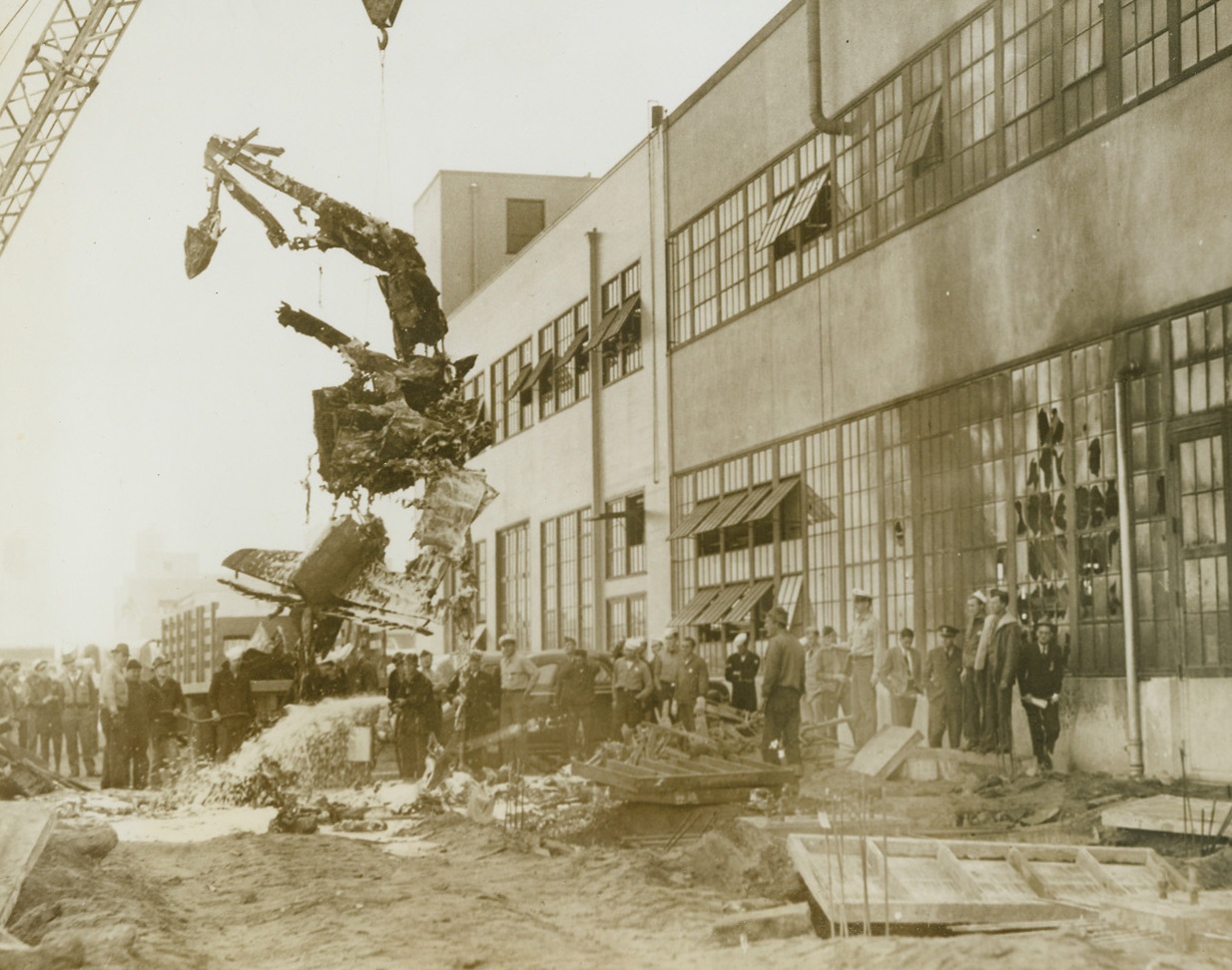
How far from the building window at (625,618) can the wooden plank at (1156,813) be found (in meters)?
8.19

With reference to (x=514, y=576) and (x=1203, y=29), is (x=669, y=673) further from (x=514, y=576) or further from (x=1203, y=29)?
(x=1203, y=29)

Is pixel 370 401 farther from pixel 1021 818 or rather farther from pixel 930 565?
pixel 1021 818

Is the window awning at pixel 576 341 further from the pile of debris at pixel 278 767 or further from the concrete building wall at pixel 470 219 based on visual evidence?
the pile of debris at pixel 278 767

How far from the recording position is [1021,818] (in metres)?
9.33

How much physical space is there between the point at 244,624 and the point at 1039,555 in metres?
6.99

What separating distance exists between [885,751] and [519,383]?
5.48 m

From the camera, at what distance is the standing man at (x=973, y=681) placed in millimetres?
10406

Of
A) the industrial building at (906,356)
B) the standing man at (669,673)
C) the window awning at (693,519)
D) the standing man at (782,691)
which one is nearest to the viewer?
the industrial building at (906,356)

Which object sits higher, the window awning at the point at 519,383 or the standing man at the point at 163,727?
the window awning at the point at 519,383

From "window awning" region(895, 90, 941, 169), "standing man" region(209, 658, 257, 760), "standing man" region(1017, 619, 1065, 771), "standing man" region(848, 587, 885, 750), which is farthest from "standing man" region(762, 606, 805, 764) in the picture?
"standing man" region(209, 658, 257, 760)

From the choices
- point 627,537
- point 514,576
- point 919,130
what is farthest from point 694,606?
point 919,130

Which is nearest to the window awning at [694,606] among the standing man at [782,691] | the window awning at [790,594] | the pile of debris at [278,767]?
the window awning at [790,594]

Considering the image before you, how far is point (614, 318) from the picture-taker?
15922 millimetres

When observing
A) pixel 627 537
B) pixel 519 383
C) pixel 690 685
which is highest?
pixel 519 383
